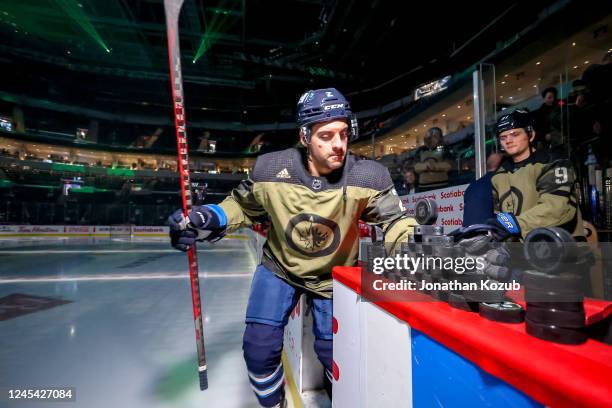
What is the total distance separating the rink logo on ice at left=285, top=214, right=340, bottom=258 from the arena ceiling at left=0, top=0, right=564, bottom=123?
10.5m

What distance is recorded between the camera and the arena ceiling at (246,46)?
14.0 meters

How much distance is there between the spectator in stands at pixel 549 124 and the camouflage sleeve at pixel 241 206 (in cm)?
371

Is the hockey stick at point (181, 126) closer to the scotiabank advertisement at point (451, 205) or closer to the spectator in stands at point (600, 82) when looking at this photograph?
the scotiabank advertisement at point (451, 205)

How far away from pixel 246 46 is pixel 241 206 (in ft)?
65.5

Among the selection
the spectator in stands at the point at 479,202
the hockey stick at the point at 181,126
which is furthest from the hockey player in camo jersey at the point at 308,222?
the spectator in stands at the point at 479,202

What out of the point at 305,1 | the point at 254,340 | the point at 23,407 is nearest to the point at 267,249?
the point at 254,340

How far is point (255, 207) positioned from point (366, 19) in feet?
52.6

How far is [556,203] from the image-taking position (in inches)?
80.4

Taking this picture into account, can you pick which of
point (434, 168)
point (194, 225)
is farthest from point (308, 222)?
point (434, 168)

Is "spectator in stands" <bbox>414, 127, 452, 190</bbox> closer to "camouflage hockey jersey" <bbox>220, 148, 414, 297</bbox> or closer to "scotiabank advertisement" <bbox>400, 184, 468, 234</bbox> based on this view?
"scotiabank advertisement" <bbox>400, 184, 468, 234</bbox>

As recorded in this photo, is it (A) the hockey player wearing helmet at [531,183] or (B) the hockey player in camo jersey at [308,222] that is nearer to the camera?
(B) the hockey player in camo jersey at [308,222]

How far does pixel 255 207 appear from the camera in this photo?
5.77 feet

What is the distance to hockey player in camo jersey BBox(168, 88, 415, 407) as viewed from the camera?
1535 mm

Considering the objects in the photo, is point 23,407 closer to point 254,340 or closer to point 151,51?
point 254,340
